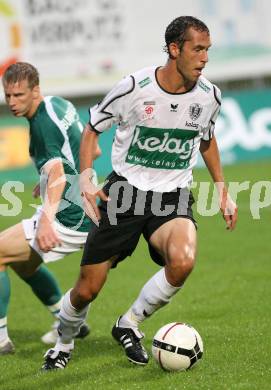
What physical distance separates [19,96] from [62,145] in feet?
1.60

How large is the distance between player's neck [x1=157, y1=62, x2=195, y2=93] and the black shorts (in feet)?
2.32

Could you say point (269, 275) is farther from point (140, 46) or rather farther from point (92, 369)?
point (140, 46)

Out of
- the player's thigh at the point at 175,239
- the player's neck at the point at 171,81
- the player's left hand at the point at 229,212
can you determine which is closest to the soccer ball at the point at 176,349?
the player's thigh at the point at 175,239

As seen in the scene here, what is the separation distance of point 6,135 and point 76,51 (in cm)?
468

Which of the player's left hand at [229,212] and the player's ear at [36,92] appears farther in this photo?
the player's ear at [36,92]

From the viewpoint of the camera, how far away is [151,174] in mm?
6340

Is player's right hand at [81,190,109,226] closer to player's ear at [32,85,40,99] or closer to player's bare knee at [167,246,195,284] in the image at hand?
player's bare knee at [167,246,195,284]

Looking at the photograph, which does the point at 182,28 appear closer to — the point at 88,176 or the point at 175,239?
the point at 88,176

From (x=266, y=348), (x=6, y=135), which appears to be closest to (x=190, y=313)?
(x=266, y=348)

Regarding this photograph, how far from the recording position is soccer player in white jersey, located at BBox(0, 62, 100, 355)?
6875 millimetres

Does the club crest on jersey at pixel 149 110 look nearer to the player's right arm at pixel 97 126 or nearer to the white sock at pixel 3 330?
the player's right arm at pixel 97 126

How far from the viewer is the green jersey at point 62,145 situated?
22.7 feet

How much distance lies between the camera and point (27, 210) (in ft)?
51.6

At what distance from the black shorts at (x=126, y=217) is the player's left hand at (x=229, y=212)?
26cm
